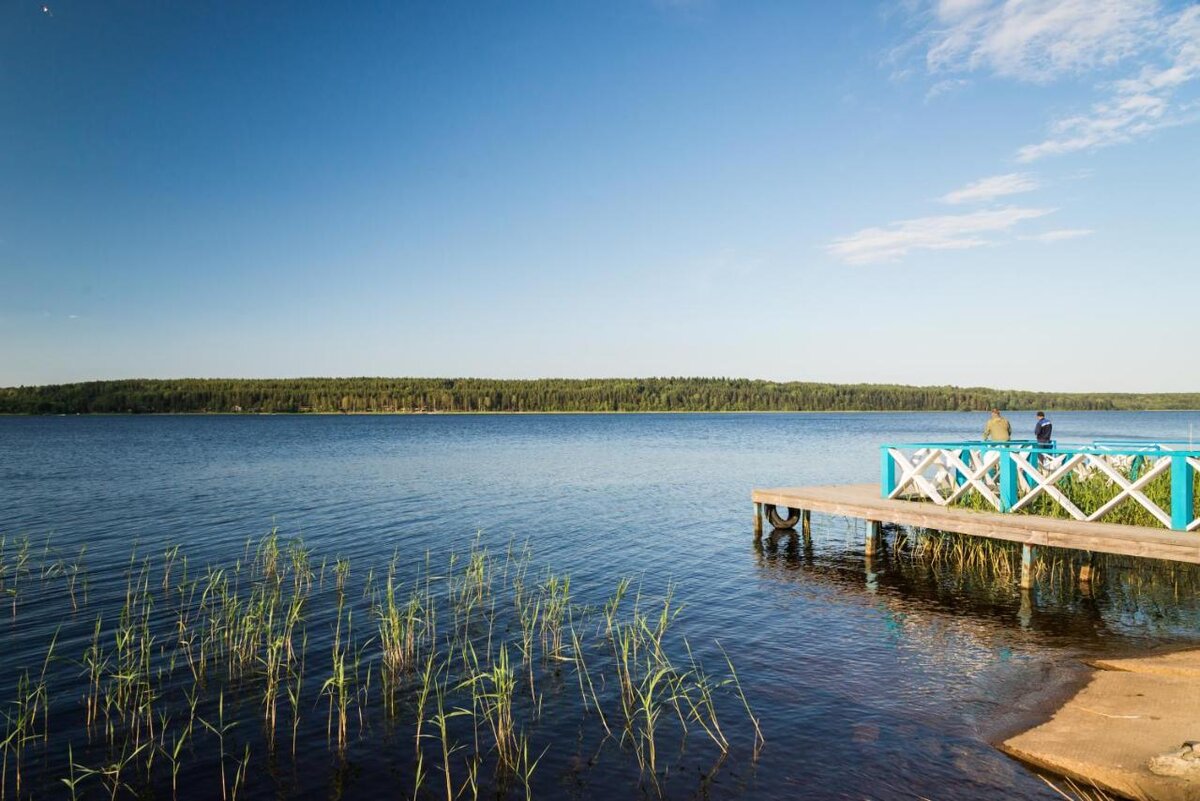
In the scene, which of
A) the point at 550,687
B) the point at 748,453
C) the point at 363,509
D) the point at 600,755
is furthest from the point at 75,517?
the point at 748,453

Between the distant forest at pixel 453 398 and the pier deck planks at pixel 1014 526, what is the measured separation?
526ft

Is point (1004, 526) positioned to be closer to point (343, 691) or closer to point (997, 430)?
point (997, 430)

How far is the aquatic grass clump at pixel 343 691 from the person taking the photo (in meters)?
7.86

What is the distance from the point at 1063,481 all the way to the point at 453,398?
164m

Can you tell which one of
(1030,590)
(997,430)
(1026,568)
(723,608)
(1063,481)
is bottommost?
(723,608)

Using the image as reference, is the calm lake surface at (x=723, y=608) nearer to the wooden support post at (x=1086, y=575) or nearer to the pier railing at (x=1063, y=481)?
the wooden support post at (x=1086, y=575)

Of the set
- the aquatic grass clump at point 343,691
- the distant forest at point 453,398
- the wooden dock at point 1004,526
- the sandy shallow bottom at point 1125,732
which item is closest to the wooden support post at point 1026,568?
the wooden dock at point 1004,526

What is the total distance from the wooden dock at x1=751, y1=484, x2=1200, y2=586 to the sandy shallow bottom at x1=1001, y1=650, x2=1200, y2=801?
2.54 meters

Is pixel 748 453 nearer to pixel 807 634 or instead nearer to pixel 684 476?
pixel 684 476

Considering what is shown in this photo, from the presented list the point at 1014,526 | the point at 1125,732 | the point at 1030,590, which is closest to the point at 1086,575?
the point at 1030,590

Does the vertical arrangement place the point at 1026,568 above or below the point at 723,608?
above

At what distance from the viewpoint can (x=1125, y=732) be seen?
8.03 meters

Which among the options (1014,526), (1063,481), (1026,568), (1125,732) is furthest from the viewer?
(1063,481)

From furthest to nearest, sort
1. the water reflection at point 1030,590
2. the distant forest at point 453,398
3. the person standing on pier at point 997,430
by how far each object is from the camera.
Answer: the distant forest at point 453,398
the person standing on pier at point 997,430
the water reflection at point 1030,590
